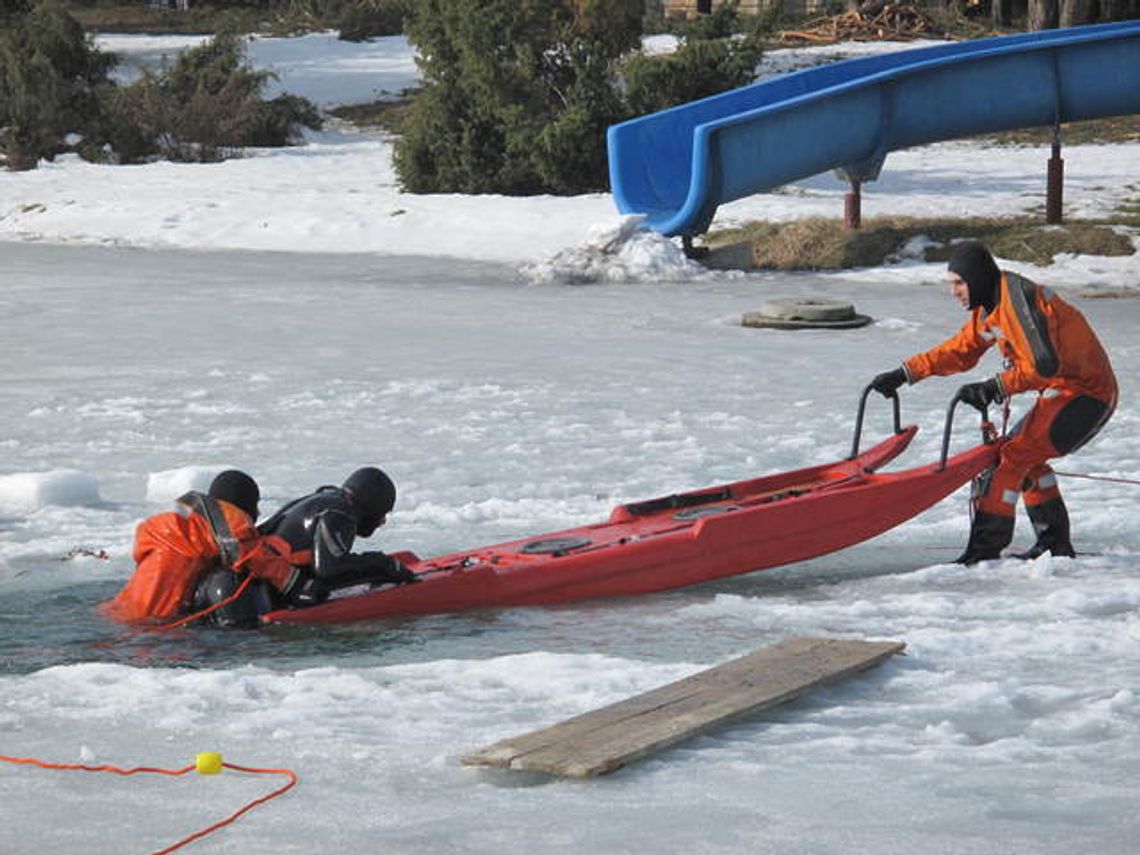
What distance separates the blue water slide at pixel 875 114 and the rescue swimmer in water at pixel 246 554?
405 inches

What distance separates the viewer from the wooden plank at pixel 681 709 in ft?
16.8

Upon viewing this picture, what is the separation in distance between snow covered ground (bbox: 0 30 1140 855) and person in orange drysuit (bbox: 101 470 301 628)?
13cm

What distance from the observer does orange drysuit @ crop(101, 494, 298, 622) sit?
682cm

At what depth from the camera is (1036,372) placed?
7457mm

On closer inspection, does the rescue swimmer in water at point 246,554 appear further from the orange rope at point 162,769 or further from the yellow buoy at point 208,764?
the yellow buoy at point 208,764

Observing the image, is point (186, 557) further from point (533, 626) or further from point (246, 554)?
point (533, 626)

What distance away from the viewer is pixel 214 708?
5.80 metres

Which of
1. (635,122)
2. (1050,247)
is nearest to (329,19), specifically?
(635,122)

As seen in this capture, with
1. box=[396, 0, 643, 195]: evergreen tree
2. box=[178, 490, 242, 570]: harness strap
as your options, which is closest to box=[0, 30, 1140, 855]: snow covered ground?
box=[178, 490, 242, 570]: harness strap

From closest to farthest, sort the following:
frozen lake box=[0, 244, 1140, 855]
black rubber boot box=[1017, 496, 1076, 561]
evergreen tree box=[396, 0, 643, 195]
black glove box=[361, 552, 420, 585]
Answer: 1. frozen lake box=[0, 244, 1140, 855]
2. black glove box=[361, 552, 420, 585]
3. black rubber boot box=[1017, 496, 1076, 561]
4. evergreen tree box=[396, 0, 643, 195]

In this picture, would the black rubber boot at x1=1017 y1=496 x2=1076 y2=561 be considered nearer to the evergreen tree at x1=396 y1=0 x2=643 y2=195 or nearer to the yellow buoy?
the yellow buoy

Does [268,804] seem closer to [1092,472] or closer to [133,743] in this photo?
[133,743]

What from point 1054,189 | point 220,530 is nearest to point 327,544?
point 220,530

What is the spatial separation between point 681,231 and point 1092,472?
7.97 m
